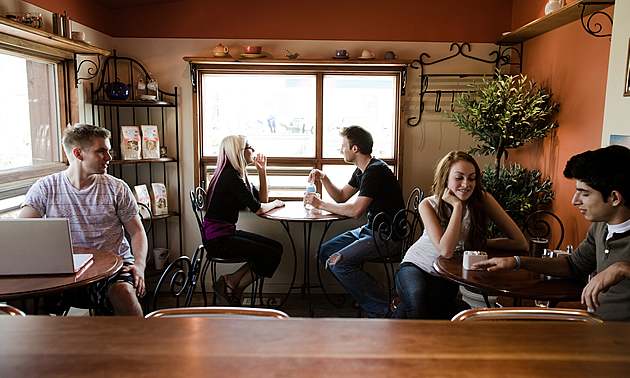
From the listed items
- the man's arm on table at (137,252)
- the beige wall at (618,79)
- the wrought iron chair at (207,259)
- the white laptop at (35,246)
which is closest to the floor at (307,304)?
the wrought iron chair at (207,259)

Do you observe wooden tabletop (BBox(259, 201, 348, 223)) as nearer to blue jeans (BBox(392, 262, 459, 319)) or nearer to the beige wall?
blue jeans (BBox(392, 262, 459, 319))

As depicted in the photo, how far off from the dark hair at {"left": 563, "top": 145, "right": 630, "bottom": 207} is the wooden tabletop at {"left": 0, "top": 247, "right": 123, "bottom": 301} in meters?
1.96

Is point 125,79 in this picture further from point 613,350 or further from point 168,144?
point 613,350

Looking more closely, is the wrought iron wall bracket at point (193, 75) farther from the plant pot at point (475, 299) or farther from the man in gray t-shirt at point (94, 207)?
the plant pot at point (475, 299)

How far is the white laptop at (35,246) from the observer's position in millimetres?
1761

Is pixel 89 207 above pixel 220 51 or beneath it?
beneath

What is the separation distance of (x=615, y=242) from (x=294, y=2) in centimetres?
313

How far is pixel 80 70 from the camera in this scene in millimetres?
3465

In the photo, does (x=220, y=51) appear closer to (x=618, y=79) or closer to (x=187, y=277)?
(x=187, y=277)

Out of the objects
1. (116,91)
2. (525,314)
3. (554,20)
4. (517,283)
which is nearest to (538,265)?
(517,283)

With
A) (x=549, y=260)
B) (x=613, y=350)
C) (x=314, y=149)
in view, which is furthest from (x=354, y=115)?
(x=613, y=350)

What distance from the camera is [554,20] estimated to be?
121 inches

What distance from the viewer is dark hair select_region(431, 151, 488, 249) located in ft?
7.82

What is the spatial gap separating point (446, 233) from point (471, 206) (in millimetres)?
247
